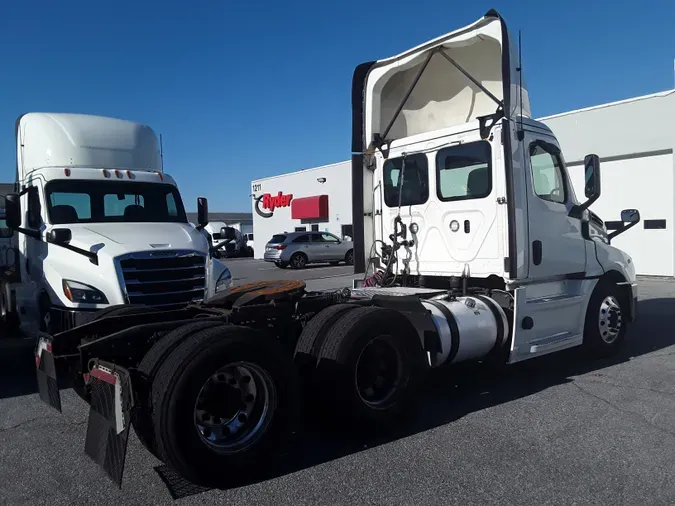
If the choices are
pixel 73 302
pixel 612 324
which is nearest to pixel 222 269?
pixel 73 302

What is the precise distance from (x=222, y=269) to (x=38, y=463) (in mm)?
3791

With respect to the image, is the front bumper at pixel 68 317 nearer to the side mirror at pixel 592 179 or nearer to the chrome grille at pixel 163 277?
the chrome grille at pixel 163 277

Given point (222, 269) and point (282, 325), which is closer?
point (282, 325)

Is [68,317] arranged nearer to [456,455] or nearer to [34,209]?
[34,209]

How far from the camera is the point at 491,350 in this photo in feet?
20.3

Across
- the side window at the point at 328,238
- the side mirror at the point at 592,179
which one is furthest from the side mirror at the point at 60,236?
the side window at the point at 328,238

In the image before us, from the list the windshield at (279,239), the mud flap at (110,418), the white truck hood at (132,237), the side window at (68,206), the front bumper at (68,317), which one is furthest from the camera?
the windshield at (279,239)

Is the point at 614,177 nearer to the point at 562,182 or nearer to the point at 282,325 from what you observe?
the point at 562,182

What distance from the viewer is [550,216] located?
22.2 ft

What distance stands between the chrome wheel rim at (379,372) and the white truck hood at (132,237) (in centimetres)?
326

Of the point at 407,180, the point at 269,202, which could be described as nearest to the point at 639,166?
the point at 407,180

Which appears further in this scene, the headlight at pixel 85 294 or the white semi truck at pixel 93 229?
the white semi truck at pixel 93 229

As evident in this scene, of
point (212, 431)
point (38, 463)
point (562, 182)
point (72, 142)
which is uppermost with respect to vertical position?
point (72, 142)

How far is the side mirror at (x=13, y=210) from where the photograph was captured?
7.36 m
